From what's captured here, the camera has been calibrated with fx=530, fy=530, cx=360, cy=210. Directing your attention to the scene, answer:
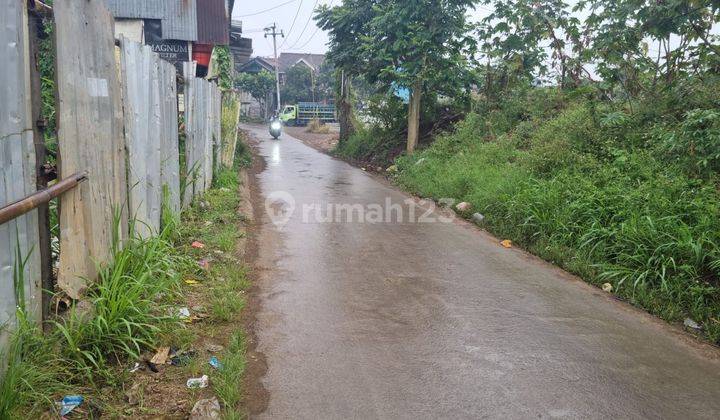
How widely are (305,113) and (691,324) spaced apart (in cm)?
3855

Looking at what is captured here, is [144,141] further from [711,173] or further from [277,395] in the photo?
[711,173]

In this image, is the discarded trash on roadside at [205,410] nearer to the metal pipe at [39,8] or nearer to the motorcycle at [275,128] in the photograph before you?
the metal pipe at [39,8]

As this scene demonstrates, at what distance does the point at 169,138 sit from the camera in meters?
5.64

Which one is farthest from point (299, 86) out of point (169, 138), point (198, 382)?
point (198, 382)

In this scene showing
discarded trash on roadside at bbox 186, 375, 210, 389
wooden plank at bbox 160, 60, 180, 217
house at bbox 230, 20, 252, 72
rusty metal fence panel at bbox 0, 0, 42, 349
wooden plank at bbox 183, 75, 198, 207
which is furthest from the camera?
house at bbox 230, 20, 252, 72

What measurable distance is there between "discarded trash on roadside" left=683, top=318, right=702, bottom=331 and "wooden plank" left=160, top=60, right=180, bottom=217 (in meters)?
4.80

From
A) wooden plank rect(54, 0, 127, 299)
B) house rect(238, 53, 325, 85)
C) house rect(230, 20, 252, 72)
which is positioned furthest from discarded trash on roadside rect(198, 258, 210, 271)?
house rect(238, 53, 325, 85)

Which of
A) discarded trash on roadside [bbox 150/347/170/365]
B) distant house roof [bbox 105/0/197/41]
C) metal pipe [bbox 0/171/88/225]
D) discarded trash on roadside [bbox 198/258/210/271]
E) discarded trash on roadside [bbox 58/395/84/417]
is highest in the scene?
distant house roof [bbox 105/0/197/41]

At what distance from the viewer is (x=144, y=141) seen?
4637 mm

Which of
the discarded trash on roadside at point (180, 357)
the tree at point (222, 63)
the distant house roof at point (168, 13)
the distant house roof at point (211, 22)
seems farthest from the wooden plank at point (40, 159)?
the tree at point (222, 63)

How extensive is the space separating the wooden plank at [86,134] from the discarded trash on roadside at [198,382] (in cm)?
90

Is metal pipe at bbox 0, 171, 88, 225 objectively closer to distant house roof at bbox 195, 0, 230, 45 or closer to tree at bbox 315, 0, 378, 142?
distant house roof at bbox 195, 0, 230, 45

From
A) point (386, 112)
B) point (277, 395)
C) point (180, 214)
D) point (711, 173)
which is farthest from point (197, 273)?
point (386, 112)

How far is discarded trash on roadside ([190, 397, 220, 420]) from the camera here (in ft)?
8.80
